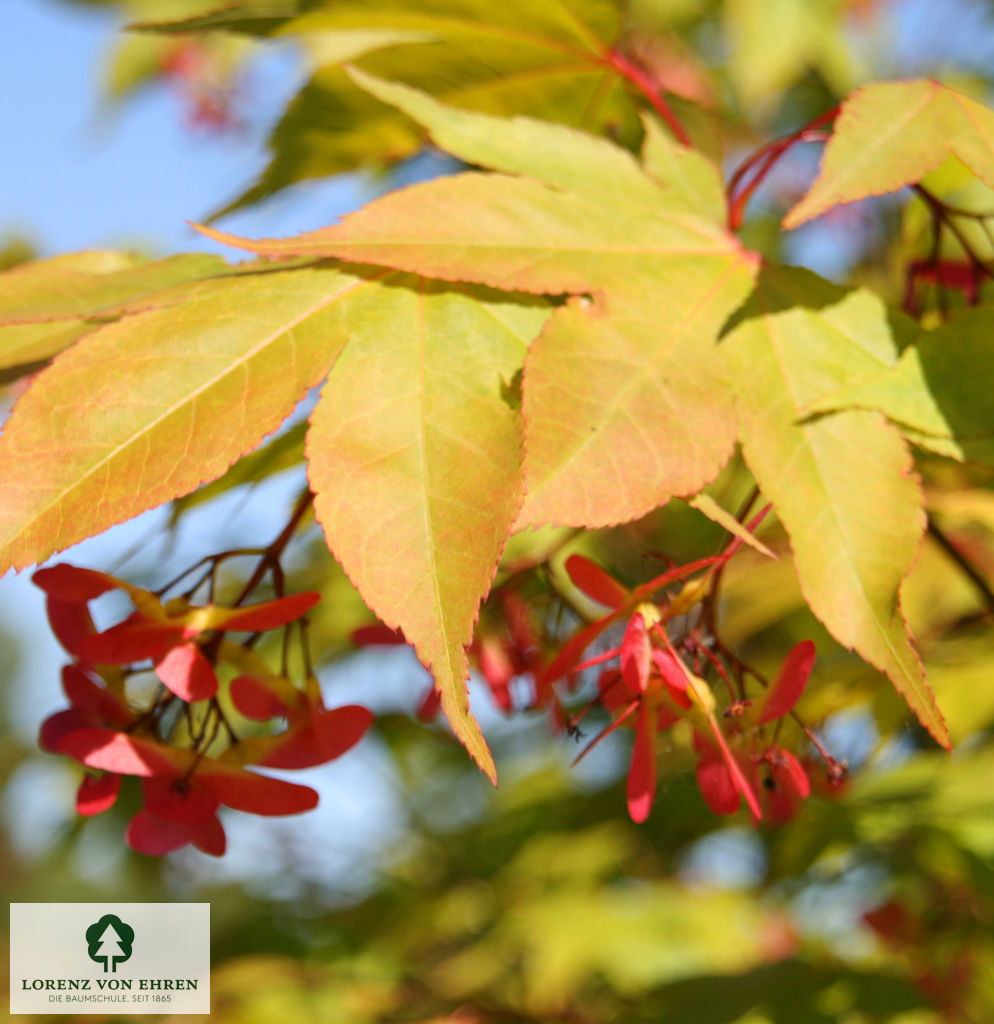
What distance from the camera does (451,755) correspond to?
159 centimetres

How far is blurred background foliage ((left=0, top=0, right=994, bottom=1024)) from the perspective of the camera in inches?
30.0

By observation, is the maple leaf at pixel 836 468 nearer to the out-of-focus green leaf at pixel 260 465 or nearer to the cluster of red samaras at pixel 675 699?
the cluster of red samaras at pixel 675 699

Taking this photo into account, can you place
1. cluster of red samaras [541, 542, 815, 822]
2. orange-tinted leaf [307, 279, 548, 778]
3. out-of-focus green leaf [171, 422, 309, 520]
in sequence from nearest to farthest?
orange-tinted leaf [307, 279, 548, 778] < cluster of red samaras [541, 542, 815, 822] < out-of-focus green leaf [171, 422, 309, 520]

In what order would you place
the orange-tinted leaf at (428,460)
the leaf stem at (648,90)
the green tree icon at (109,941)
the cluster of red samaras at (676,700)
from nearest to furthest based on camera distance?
the orange-tinted leaf at (428,460)
the cluster of red samaras at (676,700)
the leaf stem at (648,90)
the green tree icon at (109,941)

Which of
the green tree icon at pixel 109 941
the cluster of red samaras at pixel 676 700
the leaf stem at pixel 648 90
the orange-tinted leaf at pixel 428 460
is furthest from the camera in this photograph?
the green tree icon at pixel 109 941

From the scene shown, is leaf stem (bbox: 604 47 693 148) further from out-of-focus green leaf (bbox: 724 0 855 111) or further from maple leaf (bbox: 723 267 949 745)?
out-of-focus green leaf (bbox: 724 0 855 111)

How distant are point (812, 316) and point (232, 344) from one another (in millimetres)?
313

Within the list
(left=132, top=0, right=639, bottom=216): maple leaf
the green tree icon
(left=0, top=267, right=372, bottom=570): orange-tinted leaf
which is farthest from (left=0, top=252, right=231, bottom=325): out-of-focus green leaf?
the green tree icon

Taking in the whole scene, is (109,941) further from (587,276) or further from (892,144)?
(892,144)

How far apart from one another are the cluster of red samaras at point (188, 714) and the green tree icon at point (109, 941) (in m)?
0.33

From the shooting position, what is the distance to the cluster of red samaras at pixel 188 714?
1.74 ft

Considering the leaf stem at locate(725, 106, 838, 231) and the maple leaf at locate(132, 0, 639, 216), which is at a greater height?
the maple leaf at locate(132, 0, 639, 216)

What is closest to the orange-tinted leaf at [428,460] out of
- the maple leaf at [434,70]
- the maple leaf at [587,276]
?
the maple leaf at [587,276]

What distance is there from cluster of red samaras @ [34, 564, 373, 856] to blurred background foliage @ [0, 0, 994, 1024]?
12 centimetres
